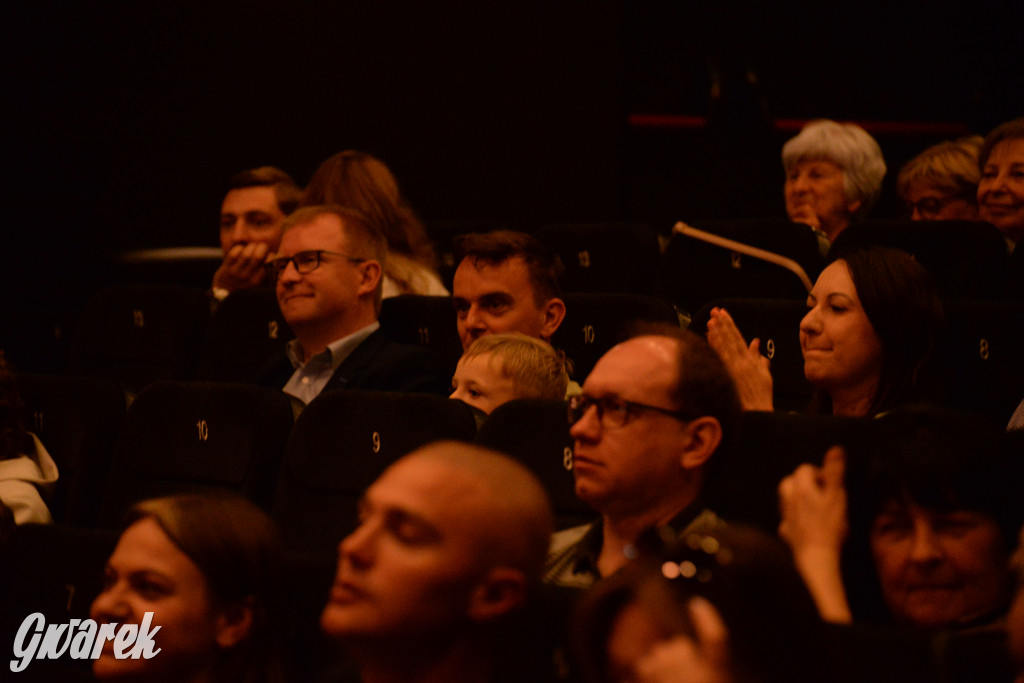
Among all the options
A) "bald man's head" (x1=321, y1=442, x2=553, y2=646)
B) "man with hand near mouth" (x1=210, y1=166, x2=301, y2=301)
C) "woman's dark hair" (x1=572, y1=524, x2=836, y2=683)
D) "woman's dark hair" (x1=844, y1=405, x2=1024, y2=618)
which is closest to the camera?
"woman's dark hair" (x1=572, y1=524, x2=836, y2=683)

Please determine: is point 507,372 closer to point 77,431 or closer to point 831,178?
point 77,431

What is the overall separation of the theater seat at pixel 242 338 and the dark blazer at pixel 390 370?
0.41m

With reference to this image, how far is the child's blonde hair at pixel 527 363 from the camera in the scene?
1.87 metres

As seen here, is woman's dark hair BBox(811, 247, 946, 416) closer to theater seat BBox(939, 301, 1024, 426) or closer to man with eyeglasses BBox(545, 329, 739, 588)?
theater seat BBox(939, 301, 1024, 426)

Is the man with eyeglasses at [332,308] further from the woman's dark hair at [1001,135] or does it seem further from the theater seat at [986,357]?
the woman's dark hair at [1001,135]

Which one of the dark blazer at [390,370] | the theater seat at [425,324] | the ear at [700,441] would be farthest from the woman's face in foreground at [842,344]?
the theater seat at [425,324]

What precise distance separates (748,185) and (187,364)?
2215mm

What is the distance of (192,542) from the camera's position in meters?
1.27

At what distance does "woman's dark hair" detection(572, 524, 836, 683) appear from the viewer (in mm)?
820

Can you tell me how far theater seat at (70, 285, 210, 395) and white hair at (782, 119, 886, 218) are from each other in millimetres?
1572

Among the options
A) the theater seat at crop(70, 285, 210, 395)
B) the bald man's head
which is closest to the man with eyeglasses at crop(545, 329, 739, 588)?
the bald man's head

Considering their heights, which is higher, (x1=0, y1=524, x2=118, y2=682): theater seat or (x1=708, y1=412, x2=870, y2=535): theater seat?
(x1=708, y1=412, x2=870, y2=535): theater seat

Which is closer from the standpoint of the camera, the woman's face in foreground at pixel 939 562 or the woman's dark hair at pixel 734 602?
the woman's dark hair at pixel 734 602

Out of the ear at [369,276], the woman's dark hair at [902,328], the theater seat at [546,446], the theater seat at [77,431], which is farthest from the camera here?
the ear at [369,276]
